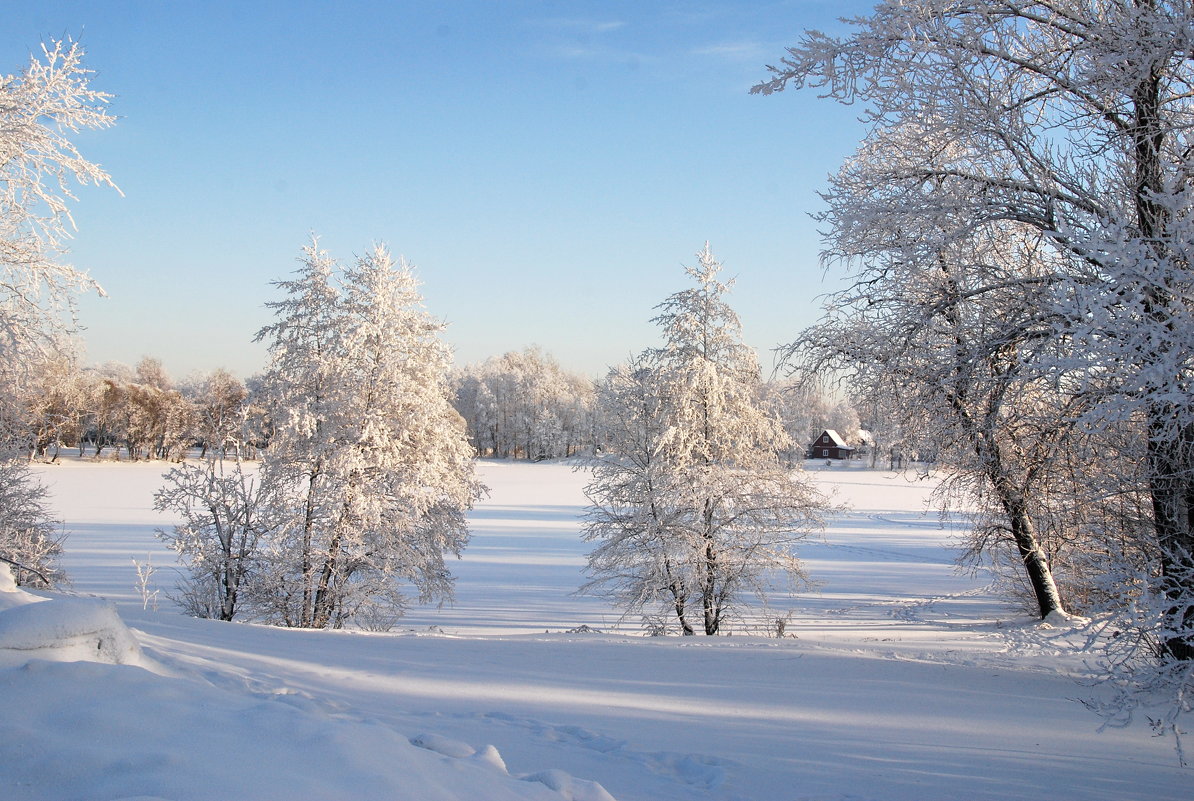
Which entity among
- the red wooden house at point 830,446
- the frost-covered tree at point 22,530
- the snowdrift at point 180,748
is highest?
the red wooden house at point 830,446

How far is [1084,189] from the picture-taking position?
229 inches

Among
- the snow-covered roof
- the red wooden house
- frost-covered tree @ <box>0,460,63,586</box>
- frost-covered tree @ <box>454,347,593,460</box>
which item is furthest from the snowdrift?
the red wooden house

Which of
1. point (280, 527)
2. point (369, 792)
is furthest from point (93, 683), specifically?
point (280, 527)

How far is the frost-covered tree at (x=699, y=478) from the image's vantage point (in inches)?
578

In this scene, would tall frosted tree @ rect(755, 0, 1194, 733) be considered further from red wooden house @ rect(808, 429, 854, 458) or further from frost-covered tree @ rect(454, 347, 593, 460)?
red wooden house @ rect(808, 429, 854, 458)

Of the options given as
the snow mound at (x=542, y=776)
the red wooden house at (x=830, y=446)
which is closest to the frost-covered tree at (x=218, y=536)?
the snow mound at (x=542, y=776)

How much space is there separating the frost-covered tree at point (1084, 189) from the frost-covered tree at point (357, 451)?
423 inches

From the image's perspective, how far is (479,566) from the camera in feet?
79.8

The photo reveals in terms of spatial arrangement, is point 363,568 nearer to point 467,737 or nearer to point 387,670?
point 387,670

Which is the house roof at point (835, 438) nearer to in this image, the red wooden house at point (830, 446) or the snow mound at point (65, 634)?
the red wooden house at point (830, 446)

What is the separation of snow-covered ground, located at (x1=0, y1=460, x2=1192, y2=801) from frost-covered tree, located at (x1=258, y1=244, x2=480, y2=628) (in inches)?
213

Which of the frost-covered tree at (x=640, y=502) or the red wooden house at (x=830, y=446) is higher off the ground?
the red wooden house at (x=830, y=446)

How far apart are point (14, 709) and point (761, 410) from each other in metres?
13.9

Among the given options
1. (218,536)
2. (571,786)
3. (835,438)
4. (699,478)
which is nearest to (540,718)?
(571,786)
